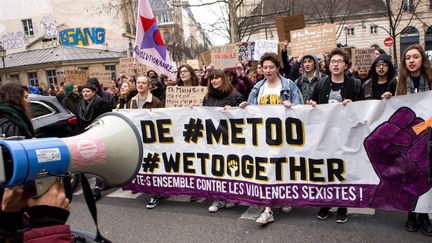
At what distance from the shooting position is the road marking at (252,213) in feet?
13.7

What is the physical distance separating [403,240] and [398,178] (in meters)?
0.55

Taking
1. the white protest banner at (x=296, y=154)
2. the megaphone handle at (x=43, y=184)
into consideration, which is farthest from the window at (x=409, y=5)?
the megaphone handle at (x=43, y=184)

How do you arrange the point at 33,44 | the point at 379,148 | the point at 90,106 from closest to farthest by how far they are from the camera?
the point at 379,148 → the point at 90,106 → the point at 33,44

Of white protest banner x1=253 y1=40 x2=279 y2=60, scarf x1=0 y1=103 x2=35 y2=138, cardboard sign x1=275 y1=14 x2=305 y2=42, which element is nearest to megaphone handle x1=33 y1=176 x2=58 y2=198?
scarf x1=0 y1=103 x2=35 y2=138

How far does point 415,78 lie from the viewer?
12.1 feet

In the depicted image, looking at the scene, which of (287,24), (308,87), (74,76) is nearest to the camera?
(308,87)

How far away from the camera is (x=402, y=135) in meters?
3.49

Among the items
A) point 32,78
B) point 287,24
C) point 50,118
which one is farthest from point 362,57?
point 32,78

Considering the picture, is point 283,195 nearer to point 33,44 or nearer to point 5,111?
point 5,111

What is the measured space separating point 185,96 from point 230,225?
6.27 feet

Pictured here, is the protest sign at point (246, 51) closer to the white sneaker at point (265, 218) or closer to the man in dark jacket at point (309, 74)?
the man in dark jacket at point (309, 74)

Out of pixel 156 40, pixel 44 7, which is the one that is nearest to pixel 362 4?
pixel 44 7

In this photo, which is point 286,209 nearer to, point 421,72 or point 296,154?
point 296,154

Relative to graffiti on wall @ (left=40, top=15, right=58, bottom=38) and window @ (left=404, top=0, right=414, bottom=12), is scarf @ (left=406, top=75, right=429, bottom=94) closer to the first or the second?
window @ (left=404, top=0, right=414, bottom=12)
